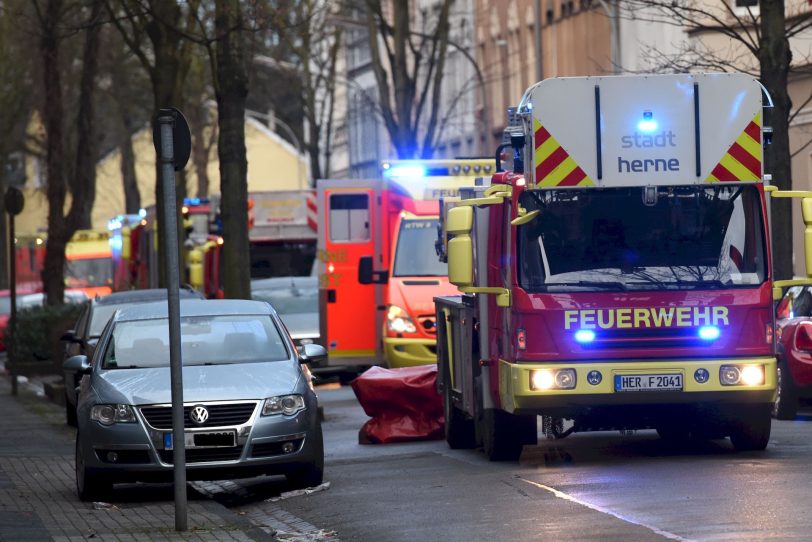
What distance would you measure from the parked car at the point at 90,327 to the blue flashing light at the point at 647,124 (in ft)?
28.7

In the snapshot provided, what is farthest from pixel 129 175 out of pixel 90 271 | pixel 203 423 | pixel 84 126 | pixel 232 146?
pixel 203 423

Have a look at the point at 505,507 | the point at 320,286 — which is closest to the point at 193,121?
the point at 320,286

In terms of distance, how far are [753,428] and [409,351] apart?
9.92 metres

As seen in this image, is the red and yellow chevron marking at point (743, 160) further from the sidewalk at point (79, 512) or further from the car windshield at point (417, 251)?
the car windshield at point (417, 251)

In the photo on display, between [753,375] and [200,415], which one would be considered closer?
[200,415]

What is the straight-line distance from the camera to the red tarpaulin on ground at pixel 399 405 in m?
18.3

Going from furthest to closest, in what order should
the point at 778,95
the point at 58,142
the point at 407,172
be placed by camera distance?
the point at 58,142, the point at 407,172, the point at 778,95

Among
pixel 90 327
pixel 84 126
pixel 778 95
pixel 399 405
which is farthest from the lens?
pixel 84 126

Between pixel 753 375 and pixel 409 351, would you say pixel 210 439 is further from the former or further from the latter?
pixel 409 351

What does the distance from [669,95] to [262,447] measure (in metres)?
3.82

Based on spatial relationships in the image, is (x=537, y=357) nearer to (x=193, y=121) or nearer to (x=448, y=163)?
(x=448, y=163)

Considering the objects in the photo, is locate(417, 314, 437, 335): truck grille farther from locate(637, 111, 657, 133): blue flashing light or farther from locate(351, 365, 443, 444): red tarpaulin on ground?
locate(637, 111, 657, 133): blue flashing light

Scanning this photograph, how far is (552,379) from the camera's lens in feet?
47.7

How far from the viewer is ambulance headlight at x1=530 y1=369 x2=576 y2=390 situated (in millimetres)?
14531
